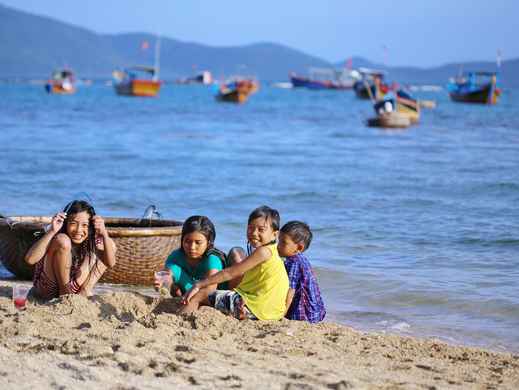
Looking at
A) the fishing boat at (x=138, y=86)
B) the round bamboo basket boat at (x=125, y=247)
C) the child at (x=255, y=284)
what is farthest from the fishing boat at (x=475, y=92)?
the child at (x=255, y=284)

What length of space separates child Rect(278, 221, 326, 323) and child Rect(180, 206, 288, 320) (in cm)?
13

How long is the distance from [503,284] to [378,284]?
935 mm

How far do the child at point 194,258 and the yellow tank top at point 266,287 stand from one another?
27cm

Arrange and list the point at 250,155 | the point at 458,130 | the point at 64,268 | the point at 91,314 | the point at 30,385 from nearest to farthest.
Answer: the point at 30,385
the point at 91,314
the point at 64,268
the point at 250,155
the point at 458,130

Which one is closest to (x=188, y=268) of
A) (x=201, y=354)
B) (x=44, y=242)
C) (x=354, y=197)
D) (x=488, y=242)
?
(x=44, y=242)

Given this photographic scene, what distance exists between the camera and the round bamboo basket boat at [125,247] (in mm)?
5934

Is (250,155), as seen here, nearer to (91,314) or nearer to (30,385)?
(91,314)

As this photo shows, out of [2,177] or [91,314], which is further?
[2,177]

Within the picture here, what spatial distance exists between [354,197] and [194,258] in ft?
22.8

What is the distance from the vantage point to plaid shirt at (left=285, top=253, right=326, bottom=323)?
4.81 metres

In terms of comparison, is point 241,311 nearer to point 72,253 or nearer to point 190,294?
point 190,294

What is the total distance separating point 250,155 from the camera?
58.9ft

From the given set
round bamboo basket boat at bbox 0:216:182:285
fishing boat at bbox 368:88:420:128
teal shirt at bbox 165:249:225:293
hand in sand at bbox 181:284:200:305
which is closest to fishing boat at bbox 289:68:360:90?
fishing boat at bbox 368:88:420:128

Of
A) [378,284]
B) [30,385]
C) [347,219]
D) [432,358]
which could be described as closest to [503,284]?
[378,284]
